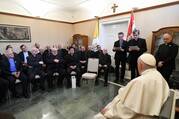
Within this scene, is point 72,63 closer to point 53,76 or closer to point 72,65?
point 72,65

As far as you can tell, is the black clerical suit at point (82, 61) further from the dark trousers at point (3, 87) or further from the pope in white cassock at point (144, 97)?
the pope in white cassock at point (144, 97)

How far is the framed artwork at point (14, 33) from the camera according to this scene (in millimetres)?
4504

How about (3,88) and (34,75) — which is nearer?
(3,88)

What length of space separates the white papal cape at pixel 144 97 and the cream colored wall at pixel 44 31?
468 centimetres

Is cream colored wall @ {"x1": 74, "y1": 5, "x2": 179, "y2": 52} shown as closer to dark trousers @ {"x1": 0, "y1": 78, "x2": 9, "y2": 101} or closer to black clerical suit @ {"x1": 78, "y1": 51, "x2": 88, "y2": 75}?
black clerical suit @ {"x1": 78, "y1": 51, "x2": 88, "y2": 75}

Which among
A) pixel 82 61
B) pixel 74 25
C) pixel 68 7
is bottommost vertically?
pixel 82 61

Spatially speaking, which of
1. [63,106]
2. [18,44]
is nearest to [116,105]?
[63,106]

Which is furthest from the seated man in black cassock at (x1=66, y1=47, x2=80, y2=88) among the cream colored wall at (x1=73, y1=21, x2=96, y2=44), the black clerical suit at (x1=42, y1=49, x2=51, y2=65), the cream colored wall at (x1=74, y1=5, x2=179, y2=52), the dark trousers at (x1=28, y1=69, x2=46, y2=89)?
the cream colored wall at (x1=74, y1=5, x2=179, y2=52)

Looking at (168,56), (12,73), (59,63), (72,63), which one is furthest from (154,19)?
(12,73)

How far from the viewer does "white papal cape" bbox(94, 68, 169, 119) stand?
48.8 inches

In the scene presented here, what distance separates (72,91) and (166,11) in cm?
347

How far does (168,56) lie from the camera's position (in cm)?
307

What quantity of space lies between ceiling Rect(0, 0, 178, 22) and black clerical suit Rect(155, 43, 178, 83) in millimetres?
1528

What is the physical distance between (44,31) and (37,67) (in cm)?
254
